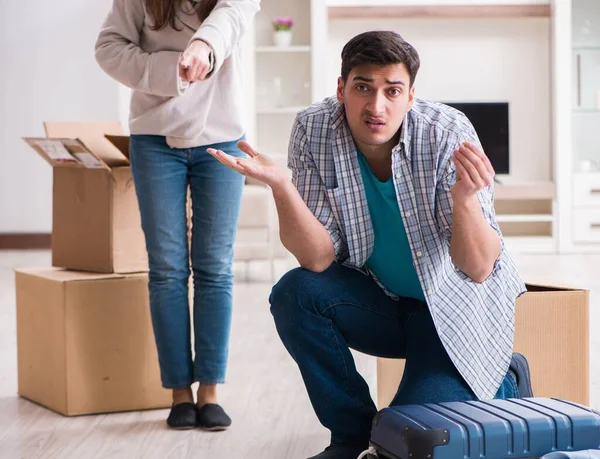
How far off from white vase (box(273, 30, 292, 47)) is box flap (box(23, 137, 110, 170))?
4089 millimetres

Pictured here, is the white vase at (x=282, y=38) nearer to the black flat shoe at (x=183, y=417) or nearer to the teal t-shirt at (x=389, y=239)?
the black flat shoe at (x=183, y=417)

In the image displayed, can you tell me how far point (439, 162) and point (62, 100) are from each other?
18.1 feet

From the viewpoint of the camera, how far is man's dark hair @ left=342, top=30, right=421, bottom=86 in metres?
1.62

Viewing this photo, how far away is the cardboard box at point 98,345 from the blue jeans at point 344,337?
0.70 m

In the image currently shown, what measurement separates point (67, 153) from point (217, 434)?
2.59ft

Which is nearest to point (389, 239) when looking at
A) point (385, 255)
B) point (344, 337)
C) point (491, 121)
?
point (385, 255)

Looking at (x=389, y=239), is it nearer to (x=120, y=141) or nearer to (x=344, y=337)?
(x=344, y=337)

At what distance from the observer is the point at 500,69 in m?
6.71

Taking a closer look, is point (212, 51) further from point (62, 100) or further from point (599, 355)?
point (62, 100)

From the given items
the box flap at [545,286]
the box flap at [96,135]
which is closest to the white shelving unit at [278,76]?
the box flap at [96,135]

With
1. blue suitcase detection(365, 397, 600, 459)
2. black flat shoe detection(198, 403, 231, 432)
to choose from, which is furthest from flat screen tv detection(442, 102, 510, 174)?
blue suitcase detection(365, 397, 600, 459)

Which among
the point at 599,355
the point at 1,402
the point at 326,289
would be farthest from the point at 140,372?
the point at 599,355

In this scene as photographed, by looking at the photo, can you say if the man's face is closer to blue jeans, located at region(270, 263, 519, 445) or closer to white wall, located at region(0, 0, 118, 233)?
blue jeans, located at region(270, 263, 519, 445)

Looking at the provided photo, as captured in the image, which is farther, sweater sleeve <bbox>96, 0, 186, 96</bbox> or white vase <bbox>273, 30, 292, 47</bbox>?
white vase <bbox>273, 30, 292, 47</bbox>
